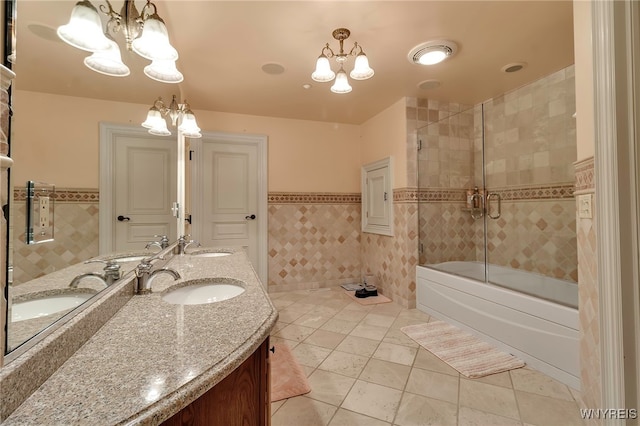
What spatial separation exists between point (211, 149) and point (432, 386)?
3.19 meters

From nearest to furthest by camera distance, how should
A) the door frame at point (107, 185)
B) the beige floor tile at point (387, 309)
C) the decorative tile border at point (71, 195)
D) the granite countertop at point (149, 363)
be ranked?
1. the granite countertop at point (149, 363)
2. the decorative tile border at point (71, 195)
3. the door frame at point (107, 185)
4. the beige floor tile at point (387, 309)

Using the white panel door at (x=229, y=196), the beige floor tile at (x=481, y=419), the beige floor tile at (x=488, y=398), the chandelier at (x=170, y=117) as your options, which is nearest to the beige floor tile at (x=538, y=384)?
the beige floor tile at (x=488, y=398)

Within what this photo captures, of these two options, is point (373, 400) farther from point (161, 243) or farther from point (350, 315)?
point (161, 243)

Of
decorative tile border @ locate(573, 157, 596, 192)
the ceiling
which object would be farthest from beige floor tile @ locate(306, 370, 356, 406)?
the ceiling

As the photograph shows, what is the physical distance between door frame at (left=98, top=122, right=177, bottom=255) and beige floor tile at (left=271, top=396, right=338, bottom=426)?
1176mm

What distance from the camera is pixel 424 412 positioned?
147 cm

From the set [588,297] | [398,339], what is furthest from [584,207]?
[398,339]

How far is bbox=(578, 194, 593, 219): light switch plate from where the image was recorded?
53.1 inches

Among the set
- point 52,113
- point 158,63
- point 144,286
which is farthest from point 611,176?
point 158,63

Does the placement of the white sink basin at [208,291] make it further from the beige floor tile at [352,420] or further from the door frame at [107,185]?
the beige floor tile at [352,420]

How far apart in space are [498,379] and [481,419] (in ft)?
1.49

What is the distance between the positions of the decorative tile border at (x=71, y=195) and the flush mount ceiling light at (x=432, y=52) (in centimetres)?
224

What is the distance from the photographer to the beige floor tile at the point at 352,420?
1395mm

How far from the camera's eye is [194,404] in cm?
65
